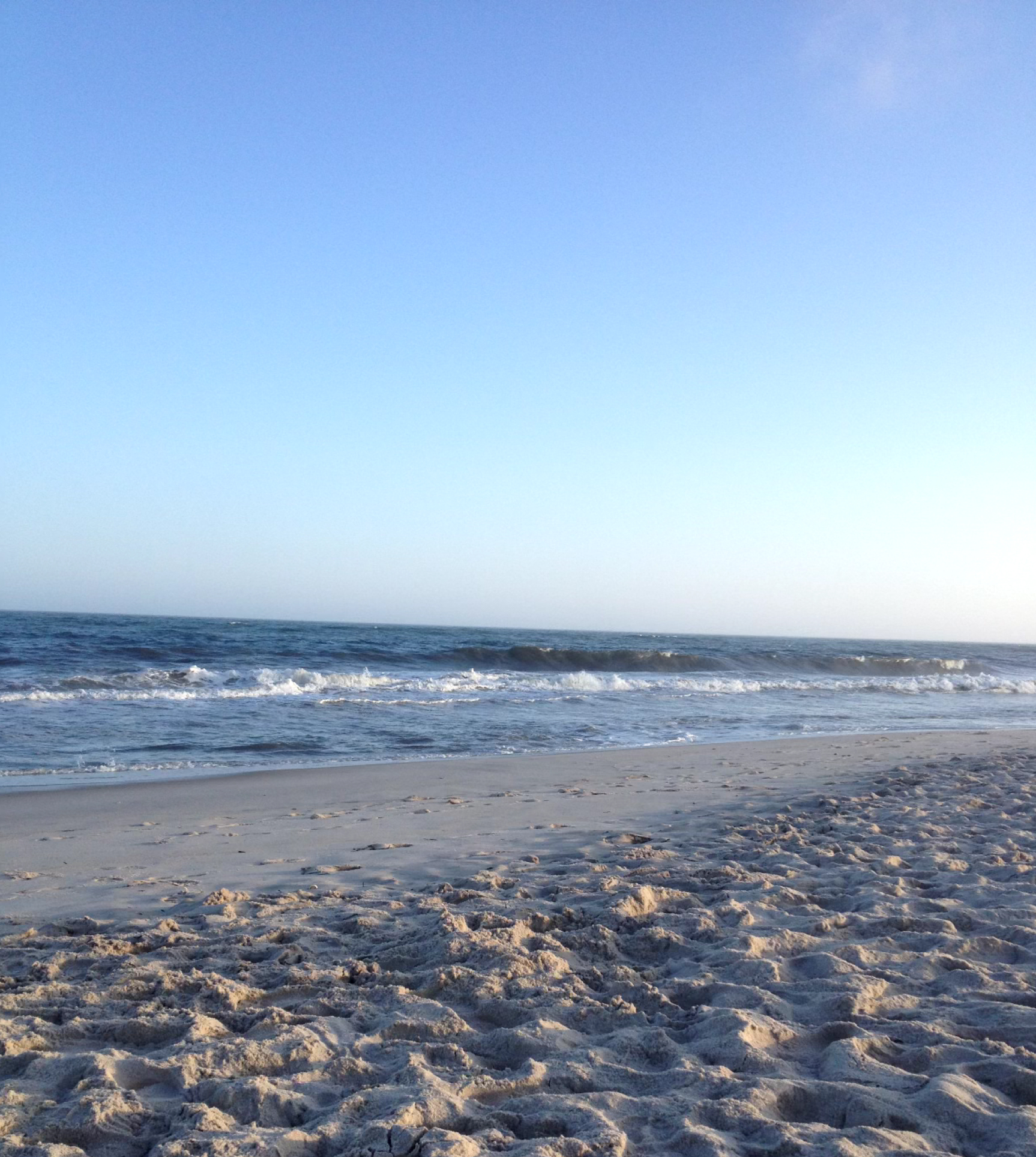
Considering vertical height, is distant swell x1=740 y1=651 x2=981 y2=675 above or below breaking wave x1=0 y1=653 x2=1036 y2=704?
above

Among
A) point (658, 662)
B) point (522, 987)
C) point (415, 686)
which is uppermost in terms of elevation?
point (522, 987)

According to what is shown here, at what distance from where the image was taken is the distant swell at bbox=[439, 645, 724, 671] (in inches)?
1257

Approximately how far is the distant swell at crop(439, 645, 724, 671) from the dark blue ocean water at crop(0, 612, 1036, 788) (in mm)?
95

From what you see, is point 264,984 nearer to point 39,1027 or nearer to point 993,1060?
point 39,1027

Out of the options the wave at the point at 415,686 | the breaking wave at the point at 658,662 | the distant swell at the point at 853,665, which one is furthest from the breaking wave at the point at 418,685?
the distant swell at the point at 853,665

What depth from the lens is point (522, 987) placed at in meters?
3.13

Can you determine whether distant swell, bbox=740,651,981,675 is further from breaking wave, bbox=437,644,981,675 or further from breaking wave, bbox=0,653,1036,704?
breaking wave, bbox=0,653,1036,704

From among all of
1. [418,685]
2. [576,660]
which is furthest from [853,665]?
[418,685]

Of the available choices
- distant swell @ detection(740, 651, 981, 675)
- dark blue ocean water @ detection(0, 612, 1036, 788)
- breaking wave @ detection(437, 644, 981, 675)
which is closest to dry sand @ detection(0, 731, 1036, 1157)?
dark blue ocean water @ detection(0, 612, 1036, 788)

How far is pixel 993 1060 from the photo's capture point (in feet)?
8.19

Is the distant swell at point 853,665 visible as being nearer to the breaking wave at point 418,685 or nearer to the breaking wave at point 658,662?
the breaking wave at point 658,662

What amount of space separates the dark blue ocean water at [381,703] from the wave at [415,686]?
0.09m

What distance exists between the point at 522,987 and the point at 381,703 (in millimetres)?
13182

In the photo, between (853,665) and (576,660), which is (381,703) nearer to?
(576,660)
